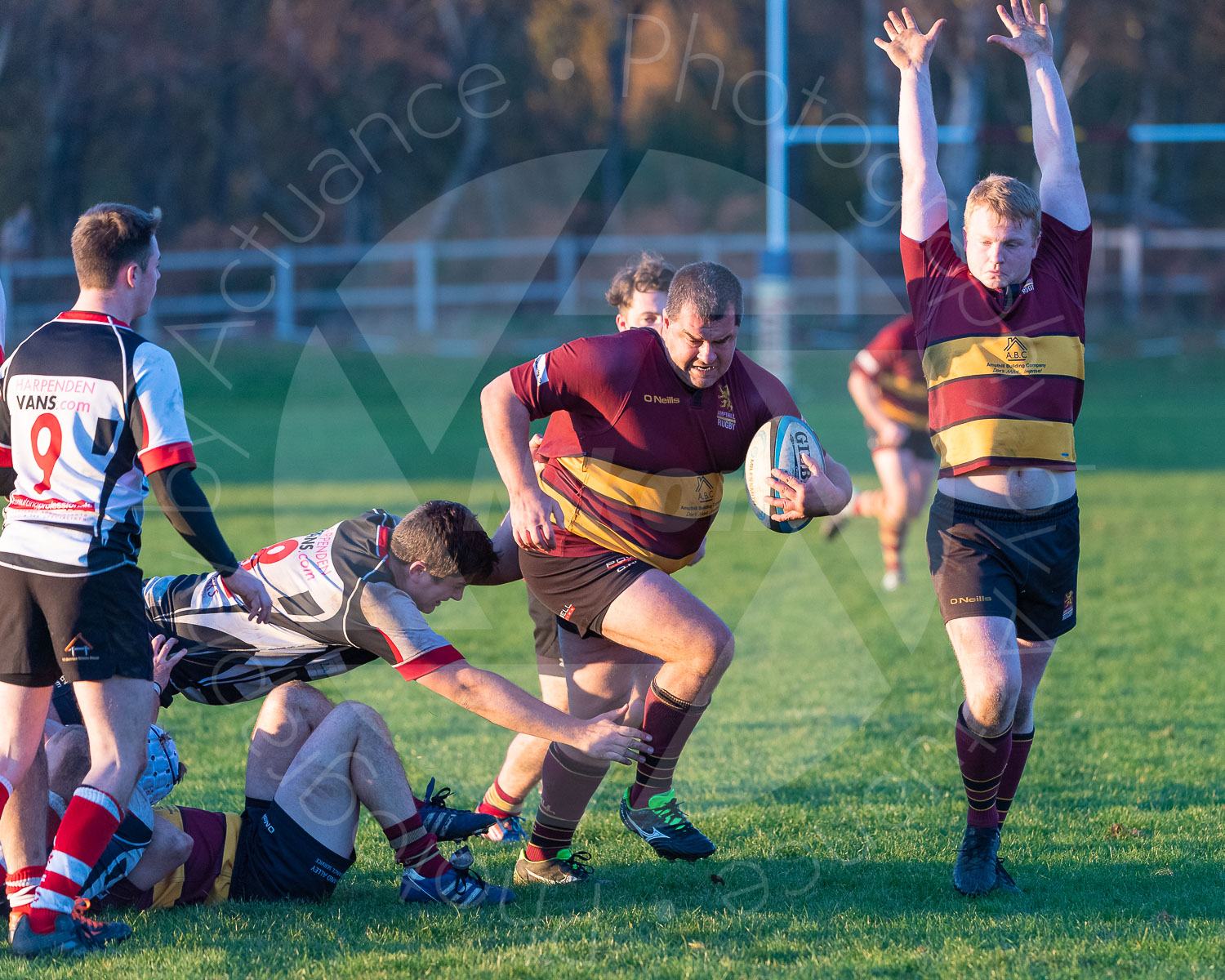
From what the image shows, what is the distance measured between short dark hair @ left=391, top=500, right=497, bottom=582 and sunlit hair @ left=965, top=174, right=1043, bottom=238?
1.81 metres

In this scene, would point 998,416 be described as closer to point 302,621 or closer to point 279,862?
point 302,621

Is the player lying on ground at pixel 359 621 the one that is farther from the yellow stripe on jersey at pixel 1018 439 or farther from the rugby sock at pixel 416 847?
the yellow stripe on jersey at pixel 1018 439

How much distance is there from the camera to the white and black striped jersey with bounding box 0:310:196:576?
3.41m

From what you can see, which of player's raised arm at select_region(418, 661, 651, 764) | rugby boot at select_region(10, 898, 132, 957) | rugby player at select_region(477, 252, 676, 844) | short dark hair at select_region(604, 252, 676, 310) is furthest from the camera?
short dark hair at select_region(604, 252, 676, 310)

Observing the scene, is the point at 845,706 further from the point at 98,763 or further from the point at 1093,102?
the point at 1093,102

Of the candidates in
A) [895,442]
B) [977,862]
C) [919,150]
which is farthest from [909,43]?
[895,442]

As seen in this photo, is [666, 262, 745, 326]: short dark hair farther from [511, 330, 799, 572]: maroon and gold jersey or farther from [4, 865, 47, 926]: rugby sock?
[4, 865, 47, 926]: rugby sock

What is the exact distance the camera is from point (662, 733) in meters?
4.05

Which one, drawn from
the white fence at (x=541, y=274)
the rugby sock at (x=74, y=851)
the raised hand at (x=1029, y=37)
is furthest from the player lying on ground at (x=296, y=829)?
the white fence at (x=541, y=274)

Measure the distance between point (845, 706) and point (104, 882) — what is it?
381cm

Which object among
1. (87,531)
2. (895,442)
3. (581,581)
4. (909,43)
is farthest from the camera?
(895,442)

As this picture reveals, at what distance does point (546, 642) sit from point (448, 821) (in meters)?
0.89

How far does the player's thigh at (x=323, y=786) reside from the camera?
3672 mm

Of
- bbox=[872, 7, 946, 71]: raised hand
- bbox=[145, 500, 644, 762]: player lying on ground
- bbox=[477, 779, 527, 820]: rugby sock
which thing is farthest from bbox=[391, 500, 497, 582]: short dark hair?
bbox=[872, 7, 946, 71]: raised hand
